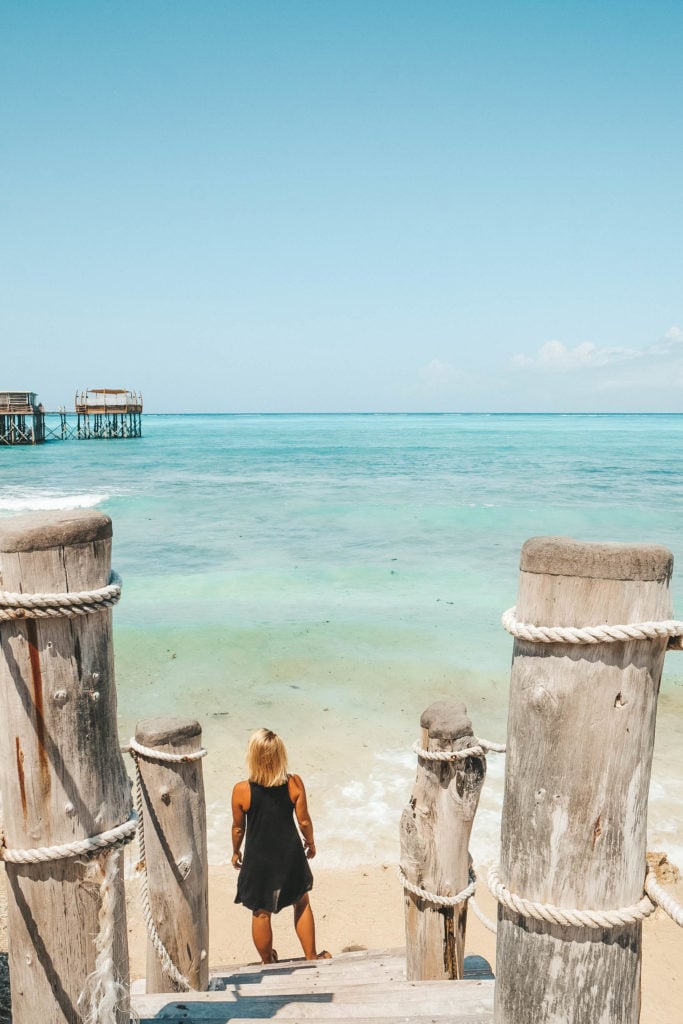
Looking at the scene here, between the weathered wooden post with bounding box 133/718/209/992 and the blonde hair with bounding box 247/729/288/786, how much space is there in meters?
0.66

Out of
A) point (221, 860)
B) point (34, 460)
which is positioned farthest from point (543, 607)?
point (34, 460)

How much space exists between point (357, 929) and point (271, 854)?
6.10 ft

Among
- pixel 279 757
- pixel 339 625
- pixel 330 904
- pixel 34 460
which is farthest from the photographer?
pixel 34 460

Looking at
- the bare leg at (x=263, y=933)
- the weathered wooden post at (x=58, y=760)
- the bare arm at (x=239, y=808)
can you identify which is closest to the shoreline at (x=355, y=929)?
the bare leg at (x=263, y=933)

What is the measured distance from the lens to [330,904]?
6133 mm

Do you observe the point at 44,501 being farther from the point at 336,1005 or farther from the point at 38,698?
the point at 38,698

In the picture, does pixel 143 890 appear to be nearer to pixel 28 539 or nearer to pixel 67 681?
pixel 67 681

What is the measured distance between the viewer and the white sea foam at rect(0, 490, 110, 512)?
27.3 m

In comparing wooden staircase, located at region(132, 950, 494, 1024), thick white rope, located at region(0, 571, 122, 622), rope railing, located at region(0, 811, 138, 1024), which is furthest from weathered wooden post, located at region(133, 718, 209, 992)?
thick white rope, located at region(0, 571, 122, 622)

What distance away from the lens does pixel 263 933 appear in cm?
468

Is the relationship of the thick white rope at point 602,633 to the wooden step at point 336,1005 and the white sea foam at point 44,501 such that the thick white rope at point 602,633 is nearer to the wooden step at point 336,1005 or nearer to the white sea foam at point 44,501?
the wooden step at point 336,1005

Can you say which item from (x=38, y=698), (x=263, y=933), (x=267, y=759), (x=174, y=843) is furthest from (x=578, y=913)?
(x=263, y=933)

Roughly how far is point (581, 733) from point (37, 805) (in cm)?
164

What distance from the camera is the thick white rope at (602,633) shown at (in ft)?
5.86
